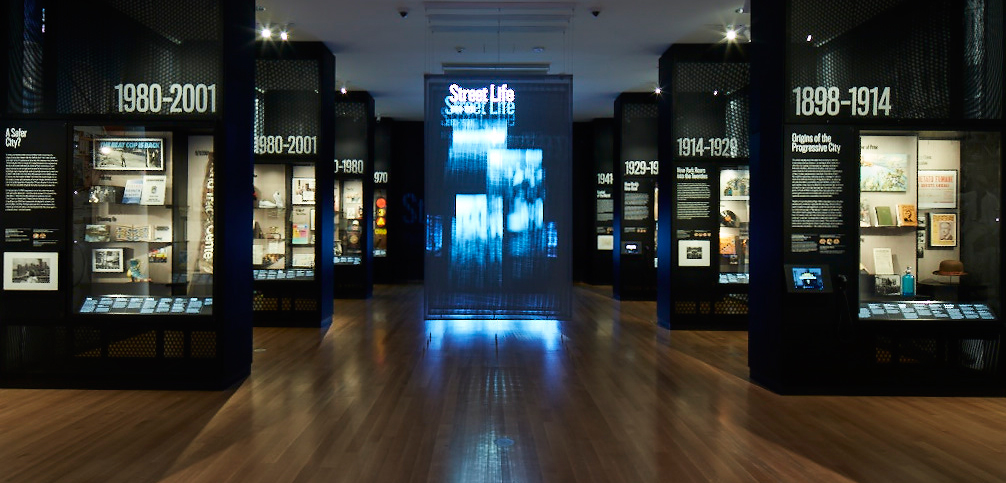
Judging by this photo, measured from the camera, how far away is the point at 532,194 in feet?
25.4

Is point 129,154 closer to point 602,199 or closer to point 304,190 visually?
point 304,190

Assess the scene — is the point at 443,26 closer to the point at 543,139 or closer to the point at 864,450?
the point at 543,139

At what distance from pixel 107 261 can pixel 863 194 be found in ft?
22.4

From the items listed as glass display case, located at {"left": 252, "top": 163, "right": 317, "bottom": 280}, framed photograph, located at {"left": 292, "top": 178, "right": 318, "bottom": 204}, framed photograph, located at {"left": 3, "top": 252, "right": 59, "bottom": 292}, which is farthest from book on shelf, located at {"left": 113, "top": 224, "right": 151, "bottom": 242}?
framed photograph, located at {"left": 292, "top": 178, "right": 318, "bottom": 204}

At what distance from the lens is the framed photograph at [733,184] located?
10188 millimetres

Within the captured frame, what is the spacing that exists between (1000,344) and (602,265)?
1183cm

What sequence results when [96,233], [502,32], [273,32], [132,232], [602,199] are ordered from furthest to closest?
[602,199] → [502,32] → [273,32] → [132,232] → [96,233]

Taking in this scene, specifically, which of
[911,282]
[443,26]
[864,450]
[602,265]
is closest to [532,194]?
[443,26]

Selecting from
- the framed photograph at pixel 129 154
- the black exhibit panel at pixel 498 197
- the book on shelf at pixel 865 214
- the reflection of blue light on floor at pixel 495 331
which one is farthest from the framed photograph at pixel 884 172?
the framed photograph at pixel 129 154

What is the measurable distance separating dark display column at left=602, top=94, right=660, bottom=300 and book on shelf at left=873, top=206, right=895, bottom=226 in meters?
7.74

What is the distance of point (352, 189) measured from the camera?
1414 centimetres

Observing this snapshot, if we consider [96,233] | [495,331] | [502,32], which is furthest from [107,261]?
Answer: [502,32]

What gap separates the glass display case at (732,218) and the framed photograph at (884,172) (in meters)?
3.81

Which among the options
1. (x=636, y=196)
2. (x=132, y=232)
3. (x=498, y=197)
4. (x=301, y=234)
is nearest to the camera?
(x=132, y=232)
